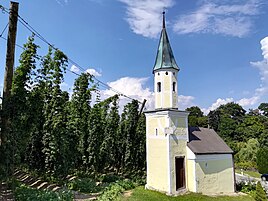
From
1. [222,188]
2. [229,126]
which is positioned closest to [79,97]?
[222,188]

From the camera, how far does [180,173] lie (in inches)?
592

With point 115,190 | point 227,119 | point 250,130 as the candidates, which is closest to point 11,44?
point 115,190

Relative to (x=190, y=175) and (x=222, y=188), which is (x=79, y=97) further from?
(x=222, y=188)

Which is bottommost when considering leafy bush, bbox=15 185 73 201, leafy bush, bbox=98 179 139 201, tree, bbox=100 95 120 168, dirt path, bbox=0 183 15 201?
leafy bush, bbox=98 179 139 201

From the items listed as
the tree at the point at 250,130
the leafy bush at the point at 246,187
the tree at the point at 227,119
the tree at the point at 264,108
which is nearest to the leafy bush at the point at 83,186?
the leafy bush at the point at 246,187

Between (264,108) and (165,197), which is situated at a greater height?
(264,108)

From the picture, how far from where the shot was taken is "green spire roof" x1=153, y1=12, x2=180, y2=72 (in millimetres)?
15888

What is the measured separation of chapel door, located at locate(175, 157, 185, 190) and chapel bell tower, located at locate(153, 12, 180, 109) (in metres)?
3.24

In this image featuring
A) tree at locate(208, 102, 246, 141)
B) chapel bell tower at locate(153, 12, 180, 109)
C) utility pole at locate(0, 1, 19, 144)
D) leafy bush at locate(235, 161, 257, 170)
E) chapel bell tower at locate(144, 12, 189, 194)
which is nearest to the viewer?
utility pole at locate(0, 1, 19, 144)

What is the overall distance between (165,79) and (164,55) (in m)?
1.63

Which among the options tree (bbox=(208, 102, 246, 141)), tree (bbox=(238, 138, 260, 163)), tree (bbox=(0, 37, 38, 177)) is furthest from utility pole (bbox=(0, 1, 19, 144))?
tree (bbox=(208, 102, 246, 141))

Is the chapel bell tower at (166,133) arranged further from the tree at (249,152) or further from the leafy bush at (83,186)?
the tree at (249,152)

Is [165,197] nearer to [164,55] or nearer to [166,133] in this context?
[166,133]

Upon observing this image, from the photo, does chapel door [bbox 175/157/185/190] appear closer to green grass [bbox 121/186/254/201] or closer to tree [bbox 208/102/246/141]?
green grass [bbox 121/186/254/201]
